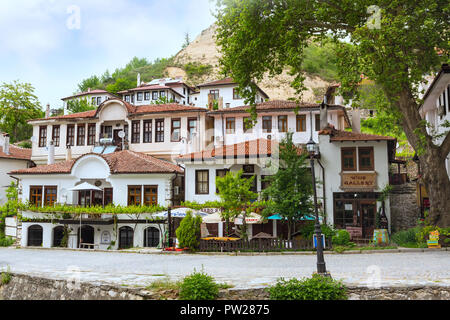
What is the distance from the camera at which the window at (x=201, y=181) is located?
24.1 metres

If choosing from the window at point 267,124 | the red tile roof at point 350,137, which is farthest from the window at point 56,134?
the red tile roof at point 350,137

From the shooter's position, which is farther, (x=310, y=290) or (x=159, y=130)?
(x=159, y=130)

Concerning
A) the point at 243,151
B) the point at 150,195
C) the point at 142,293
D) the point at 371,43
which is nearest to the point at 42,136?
the point at 150,195

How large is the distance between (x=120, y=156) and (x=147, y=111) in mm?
6238

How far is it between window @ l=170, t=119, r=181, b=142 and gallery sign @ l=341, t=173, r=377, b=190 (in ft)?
46.9

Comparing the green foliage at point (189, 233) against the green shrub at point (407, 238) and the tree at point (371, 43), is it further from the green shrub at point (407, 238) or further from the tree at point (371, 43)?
the green shrub at point (407, 238)

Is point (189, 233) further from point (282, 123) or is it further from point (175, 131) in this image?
point (175, 131)

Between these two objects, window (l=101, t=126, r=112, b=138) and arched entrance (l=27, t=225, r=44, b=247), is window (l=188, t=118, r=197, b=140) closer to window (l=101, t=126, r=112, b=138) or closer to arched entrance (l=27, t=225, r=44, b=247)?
window (l=101, t=126, r=112, b=138)

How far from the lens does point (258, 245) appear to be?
707 inches

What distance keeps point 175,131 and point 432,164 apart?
19.8m

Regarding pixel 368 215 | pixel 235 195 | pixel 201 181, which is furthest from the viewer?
pixel 201 181
